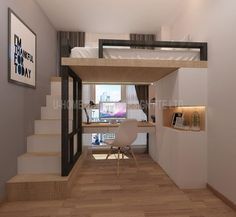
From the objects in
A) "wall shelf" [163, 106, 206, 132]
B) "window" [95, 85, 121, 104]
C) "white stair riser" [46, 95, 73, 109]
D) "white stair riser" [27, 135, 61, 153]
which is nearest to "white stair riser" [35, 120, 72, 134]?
"white stair riser" [27, 135, 61, 153]

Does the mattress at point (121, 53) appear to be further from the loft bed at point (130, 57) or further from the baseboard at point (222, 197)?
the baseboard at point (222, 197)

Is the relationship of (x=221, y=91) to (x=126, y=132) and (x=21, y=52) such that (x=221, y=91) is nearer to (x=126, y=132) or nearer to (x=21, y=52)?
(x=126, y=132)

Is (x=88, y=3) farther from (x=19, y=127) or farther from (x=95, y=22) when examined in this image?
(x=19, y=127)

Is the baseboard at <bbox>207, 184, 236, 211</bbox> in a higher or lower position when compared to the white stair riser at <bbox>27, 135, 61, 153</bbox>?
lower

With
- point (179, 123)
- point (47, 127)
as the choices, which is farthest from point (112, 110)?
point (179, 123)

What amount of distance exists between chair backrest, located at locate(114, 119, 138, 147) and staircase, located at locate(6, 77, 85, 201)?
2.93 ft


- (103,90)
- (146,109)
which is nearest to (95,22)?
(103,90)

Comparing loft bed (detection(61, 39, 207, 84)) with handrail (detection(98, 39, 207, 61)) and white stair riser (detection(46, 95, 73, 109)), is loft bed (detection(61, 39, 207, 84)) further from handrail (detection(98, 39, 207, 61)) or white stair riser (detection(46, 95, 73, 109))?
white stair riser (detection(46, 95, 73, 109))

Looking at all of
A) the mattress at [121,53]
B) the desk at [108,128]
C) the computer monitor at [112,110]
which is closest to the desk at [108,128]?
the desk at [108,128]

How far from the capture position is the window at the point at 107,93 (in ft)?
16.5

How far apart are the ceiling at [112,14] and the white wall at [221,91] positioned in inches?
41.0

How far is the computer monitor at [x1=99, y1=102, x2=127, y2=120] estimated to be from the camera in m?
4.58

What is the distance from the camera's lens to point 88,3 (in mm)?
3584

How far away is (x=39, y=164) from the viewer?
9.04 ft
